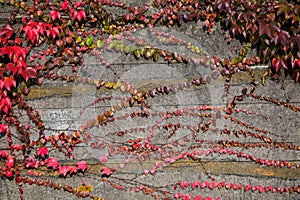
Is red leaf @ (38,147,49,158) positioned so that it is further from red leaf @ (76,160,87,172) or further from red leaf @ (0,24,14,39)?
red leaf @ (0,24,14,39)

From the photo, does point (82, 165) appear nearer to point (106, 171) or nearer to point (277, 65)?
point (106, 171)

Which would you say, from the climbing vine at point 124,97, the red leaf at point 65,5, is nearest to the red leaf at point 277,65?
the climbing vine at point 124,97

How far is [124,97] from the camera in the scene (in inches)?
117

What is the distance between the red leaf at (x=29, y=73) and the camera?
2.91 meters

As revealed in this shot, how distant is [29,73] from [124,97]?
0.74 m

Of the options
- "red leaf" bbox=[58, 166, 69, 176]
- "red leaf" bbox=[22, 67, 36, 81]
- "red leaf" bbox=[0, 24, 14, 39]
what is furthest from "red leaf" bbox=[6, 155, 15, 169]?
"red leaf" bbox=[0, 24, 14, 39]

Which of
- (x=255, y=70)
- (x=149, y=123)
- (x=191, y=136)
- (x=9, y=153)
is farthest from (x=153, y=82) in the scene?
(x=9, y=153)

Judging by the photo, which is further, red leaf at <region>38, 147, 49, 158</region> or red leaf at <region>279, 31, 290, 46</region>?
red leaf at <region>38, 147, 49, 158</region>

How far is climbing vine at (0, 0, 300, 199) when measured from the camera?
289cm

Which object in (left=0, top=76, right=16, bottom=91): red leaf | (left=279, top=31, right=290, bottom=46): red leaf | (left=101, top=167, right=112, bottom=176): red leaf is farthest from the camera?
(left=101, top=167, right=112, bottom=176): red leaf

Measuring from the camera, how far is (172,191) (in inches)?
117

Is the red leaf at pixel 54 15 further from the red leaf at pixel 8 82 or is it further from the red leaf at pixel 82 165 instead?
the red leaf at pixel 82 165

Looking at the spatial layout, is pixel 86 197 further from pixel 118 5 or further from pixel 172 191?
pixel 118 5

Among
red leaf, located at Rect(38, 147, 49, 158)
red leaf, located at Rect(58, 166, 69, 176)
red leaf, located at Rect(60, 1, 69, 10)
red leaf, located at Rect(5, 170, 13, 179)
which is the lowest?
red leaf, located at Rect(5, 170, 13, 179)
